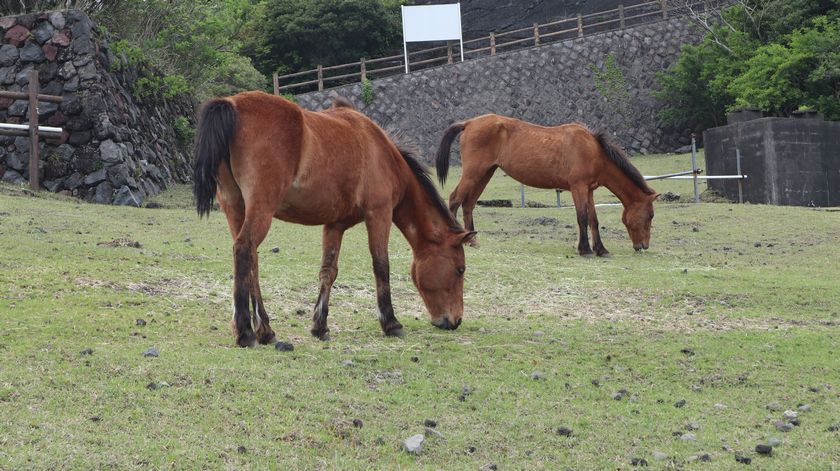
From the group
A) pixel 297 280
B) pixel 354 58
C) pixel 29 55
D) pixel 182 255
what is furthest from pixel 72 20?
pixel 354 58

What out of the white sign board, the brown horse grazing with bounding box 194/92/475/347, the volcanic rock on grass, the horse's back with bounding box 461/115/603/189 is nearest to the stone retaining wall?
the horse's back with bounding box 461/115/603/189

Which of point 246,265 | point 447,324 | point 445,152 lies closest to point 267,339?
point 246,265

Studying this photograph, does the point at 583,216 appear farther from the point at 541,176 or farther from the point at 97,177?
the point at 97,177

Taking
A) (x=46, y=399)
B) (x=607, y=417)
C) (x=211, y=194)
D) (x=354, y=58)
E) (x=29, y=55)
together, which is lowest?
(x=607, y=417)

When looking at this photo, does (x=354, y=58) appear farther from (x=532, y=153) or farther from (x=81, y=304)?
(x=81, y=304)

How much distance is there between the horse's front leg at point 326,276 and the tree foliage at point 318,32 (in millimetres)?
29911

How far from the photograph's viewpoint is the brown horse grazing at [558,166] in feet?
43.5

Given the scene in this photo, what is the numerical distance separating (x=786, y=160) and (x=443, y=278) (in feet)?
51.2

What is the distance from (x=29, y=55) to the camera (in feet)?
55.5

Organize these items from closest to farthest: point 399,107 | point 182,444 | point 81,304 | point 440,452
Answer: point 182,444, point 440,452, point 81,304, point 399,107

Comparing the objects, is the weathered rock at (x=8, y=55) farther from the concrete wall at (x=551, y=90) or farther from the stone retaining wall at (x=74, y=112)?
the concrete wall at (x=551, y=90)

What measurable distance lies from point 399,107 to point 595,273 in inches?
953

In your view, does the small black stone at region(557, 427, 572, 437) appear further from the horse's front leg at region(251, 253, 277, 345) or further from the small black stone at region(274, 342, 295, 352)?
the horse's front leg at region(251, 253, 277, 345)

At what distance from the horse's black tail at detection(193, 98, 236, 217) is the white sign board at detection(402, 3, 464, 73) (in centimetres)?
3055
